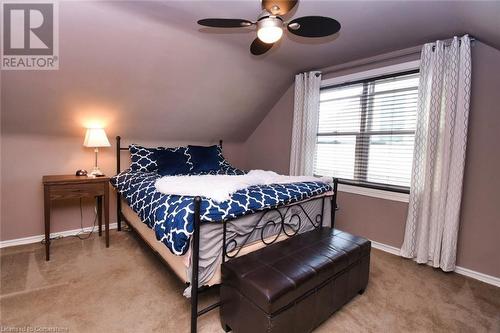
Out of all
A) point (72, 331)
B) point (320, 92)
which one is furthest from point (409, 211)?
point (72, 331)

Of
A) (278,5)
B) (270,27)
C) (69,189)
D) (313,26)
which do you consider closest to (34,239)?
(69,189)

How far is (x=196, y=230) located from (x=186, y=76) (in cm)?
198

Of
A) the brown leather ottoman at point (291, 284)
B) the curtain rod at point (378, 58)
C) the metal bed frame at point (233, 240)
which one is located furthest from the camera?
the curtain rod at point (378, 58)

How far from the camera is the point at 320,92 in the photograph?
3359 millimetres

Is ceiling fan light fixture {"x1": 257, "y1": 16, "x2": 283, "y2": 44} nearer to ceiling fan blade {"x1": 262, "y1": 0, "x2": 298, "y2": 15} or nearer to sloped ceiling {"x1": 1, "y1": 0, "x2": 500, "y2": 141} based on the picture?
ceiling fan blade {"x1": 262, "y1": 0, "x2": 298, "y2": 15}

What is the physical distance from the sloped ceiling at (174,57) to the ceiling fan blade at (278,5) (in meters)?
0.48

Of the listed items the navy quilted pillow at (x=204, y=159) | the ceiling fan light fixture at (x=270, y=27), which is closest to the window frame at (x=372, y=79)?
the navy quilted pillow at (x=204, y=159)

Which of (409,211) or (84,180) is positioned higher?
(84,180)

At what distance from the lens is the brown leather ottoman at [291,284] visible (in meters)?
1.26

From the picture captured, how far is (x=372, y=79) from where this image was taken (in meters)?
2.85

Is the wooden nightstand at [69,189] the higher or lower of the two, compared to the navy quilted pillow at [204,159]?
Result: lower

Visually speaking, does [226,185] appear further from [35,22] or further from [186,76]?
[35,22]

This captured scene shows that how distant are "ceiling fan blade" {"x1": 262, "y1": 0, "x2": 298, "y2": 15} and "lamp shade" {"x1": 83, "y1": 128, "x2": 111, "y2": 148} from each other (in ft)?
7.14
